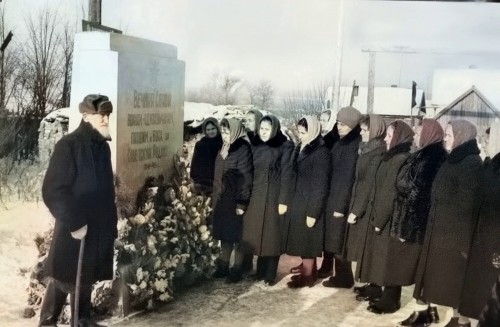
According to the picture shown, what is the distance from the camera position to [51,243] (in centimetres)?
168

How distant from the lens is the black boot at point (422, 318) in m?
1.68

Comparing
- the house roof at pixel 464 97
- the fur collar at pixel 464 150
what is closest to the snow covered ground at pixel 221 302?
the fur collar at pixel 464 150

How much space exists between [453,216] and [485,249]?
0.41 ft

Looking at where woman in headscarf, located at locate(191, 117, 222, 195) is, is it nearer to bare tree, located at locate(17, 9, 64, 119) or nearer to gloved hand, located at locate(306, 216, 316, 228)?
gloved hand, located at locate(306, 216, 316, 228)

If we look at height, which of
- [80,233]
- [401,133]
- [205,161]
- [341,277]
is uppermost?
[401,133]

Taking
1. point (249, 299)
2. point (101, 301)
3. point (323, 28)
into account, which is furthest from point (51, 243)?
point (323, 28)

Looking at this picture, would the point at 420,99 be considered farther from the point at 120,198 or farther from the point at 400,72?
the point at 120,198

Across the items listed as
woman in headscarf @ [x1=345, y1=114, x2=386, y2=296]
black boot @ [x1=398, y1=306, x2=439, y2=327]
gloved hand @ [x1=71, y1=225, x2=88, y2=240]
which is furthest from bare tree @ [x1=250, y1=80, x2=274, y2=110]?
black boot @ [x1=398, y1=306, x2=439, y2=327]

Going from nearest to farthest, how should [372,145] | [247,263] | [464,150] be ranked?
[464,150]
[372,145]
[247,263]

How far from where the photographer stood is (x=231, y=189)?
5.64 ft

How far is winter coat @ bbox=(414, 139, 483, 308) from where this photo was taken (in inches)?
61.8

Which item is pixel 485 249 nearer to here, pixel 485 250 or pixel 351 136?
pixel 485 250

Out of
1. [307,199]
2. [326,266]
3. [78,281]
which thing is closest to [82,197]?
[78,281]

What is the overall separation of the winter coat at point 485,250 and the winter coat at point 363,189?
0.30 meters
